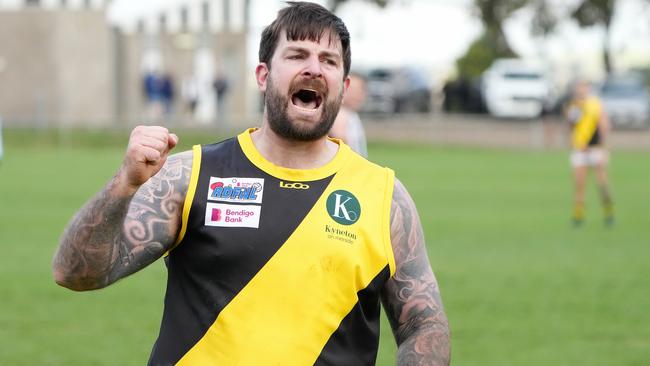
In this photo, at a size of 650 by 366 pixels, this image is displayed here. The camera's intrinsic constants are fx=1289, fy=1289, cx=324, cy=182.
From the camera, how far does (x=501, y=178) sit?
29.6m

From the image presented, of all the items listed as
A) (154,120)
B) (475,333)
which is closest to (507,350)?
(475,333)

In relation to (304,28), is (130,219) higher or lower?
lower

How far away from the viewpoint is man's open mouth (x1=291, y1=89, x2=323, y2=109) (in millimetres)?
4121

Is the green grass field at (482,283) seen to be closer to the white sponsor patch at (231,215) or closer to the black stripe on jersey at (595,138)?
the black stripe on jersey at (595,138)

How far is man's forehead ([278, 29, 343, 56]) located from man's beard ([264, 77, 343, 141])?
0.13 m

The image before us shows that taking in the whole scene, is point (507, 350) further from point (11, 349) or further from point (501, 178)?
point (501, 178)

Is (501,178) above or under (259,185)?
under

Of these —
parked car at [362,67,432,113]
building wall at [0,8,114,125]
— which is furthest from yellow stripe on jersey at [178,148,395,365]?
parked car at [362,67,432,113]

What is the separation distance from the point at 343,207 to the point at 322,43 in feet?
1.75

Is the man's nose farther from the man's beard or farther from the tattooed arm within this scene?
the tattooed arm

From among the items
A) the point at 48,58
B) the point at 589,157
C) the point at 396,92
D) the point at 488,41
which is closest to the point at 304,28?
the point at 589,157

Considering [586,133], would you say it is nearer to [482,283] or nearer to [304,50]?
[482,283]

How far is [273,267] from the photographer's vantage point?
4.03 m

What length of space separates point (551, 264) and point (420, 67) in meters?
41.6
